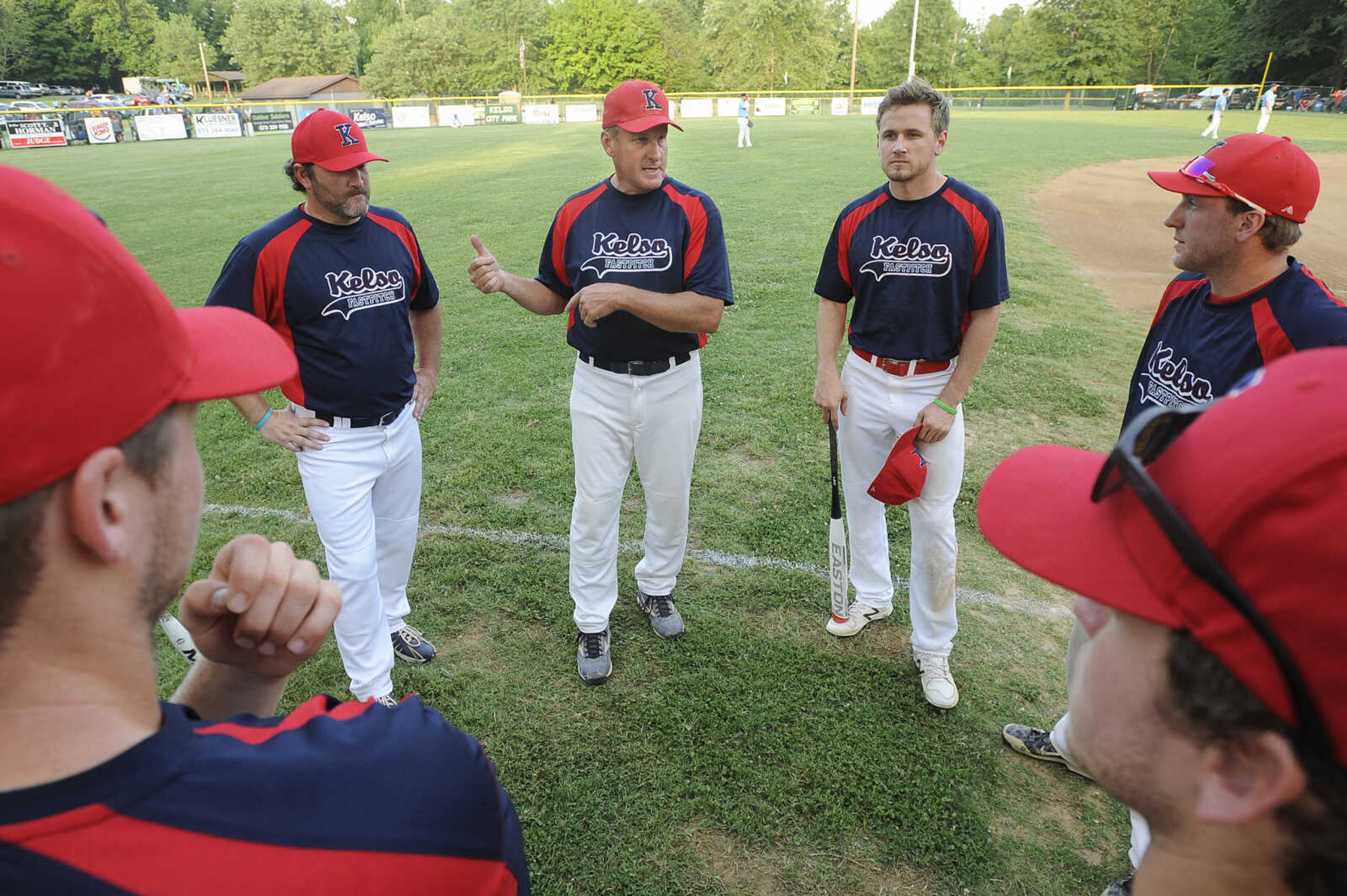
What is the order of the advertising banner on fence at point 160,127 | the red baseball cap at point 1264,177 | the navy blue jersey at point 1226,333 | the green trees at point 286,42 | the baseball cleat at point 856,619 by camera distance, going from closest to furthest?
the navy blue jersey at point 1226,333 < the red baseball cap at point 1264,177 < the baseball cleat at point 856,619 < the advertising banner on fence at point 160,127 < the green trees at point 286,42

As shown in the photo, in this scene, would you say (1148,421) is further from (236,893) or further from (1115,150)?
(1115,150)

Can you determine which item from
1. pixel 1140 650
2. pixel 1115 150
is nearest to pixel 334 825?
pixel 1140 650

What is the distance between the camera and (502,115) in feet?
181

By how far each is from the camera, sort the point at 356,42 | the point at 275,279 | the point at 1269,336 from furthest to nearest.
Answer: the point at 356,42 < the point at 275,279 < the point at 1269,336

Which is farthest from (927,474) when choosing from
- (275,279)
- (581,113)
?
(581,113)

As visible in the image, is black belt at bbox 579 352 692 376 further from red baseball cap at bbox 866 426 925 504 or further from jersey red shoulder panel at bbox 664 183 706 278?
red baseball cap at bbox 866 426 925 504

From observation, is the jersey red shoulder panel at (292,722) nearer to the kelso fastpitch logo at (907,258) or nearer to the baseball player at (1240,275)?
the baseball player at (1240,275)

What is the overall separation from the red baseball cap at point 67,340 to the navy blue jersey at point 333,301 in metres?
2.91

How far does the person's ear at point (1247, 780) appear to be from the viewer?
0.88 meters

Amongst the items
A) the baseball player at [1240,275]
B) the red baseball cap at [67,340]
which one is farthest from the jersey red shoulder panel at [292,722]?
the baseball player at [1240,275]

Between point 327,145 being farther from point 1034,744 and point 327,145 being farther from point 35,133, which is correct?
point 35,133

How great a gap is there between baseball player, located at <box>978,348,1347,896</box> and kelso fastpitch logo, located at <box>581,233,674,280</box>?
3.27 m

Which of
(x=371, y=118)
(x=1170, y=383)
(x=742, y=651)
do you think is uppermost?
(x=371, y=118)

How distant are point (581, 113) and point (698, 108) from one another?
366 inches
